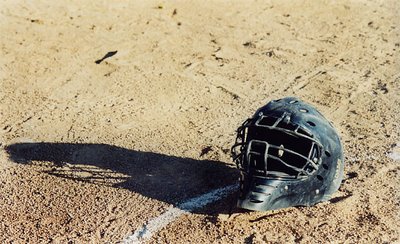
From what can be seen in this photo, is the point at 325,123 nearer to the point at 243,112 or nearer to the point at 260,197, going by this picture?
the point at 260,197

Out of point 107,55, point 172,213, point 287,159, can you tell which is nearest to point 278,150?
point 287,159

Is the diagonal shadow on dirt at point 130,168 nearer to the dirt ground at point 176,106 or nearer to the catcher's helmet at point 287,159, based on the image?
the dirt ground at point 176,106

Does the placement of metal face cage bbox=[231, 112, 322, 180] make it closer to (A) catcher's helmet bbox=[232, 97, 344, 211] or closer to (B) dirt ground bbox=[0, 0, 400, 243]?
(A) catcher's helmet bbox=[232, 97, 344, 211]

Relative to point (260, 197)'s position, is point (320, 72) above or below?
below

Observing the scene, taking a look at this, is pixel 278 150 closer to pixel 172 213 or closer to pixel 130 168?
pixel 172 213

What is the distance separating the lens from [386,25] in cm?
903

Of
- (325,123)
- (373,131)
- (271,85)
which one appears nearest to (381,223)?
(325,123)

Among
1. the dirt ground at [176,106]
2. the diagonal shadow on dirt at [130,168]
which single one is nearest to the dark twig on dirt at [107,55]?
the dirt ground at [176,106]

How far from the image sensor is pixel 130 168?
235 inches

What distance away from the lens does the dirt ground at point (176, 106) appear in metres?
5.20

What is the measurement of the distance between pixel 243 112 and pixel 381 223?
7.64ft

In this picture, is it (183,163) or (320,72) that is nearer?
(183,163)

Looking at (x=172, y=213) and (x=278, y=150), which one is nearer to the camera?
(x=278, y=150)

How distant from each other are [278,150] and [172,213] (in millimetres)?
1022
